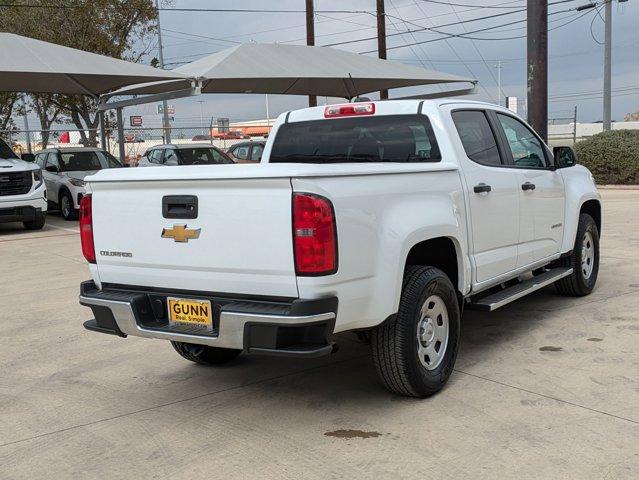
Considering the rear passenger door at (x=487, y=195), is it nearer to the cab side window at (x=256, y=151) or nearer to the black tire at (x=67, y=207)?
the black tire at (x=67, y=207)

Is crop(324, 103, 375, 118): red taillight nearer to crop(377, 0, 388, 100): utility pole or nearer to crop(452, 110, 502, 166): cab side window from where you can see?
crop(452, 110, 502, 166): cab side window

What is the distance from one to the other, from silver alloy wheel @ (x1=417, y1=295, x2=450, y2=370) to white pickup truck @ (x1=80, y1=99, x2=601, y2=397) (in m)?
0.01

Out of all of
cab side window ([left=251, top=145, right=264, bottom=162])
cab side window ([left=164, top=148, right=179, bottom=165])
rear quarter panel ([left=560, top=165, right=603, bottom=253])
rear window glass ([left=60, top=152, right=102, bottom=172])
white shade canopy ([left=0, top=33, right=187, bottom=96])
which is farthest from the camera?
cab side window ([left=251, top=145, right=264, bottom=162])

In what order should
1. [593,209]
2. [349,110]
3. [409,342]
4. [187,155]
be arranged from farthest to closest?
[187,155]
[593,209]
[349,110]
[409,342]

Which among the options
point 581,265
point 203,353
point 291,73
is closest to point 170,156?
point 291,73

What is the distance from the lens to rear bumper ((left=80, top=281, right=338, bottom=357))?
3.57 meters

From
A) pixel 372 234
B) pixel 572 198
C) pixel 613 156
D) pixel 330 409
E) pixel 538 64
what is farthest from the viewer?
pixel 613 156

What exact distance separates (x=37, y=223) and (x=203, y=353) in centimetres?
1101

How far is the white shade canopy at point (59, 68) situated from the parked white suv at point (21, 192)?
2.80m

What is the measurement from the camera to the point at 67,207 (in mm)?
16703

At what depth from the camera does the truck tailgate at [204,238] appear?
3623mm

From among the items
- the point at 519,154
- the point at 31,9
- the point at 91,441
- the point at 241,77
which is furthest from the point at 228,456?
the point at 31,9

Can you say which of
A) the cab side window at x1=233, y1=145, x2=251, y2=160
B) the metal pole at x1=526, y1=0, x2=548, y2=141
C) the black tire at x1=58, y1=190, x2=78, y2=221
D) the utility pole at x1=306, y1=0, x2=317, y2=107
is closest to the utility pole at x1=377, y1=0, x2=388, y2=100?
the utility pole at x1=306, y1=0, x2=317, y2=107

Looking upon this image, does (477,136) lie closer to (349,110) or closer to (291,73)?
(349,110)
